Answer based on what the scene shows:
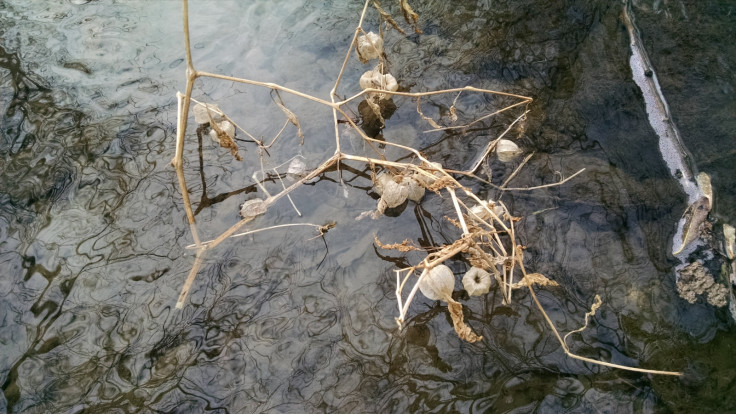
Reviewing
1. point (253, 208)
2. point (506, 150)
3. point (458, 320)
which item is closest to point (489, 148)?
point (506, 150)

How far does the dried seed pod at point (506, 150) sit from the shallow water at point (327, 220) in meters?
0.09

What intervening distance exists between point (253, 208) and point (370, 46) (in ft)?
3.51

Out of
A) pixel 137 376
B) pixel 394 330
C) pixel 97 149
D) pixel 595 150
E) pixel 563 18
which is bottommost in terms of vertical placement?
pixel 137 376

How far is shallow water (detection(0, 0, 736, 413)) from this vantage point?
6.39 ft

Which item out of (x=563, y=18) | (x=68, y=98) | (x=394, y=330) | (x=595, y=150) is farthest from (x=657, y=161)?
(x=68, y=98)

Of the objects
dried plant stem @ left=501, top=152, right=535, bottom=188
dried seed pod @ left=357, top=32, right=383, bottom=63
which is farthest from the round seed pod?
dried plant stem @ left=501, top=152, right=535, bottom=188

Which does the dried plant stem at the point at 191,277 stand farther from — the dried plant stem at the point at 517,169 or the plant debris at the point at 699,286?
the plant debris at the point at 699,286

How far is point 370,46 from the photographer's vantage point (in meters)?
2.78

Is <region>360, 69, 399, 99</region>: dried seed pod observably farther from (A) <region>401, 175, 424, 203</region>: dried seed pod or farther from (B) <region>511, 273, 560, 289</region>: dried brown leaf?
(B) <region>511, 273, 560, 289</region>: dried brown leaf

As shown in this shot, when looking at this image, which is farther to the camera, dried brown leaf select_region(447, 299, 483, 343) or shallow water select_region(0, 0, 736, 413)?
shallow water select_region(0, 0, 736, 413)

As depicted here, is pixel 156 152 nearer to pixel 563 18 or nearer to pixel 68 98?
pixel 68 98

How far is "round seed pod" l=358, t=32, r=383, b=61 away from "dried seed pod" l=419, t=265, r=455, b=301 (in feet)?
4.39

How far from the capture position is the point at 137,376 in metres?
1.97

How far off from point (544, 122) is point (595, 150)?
0.94ft
